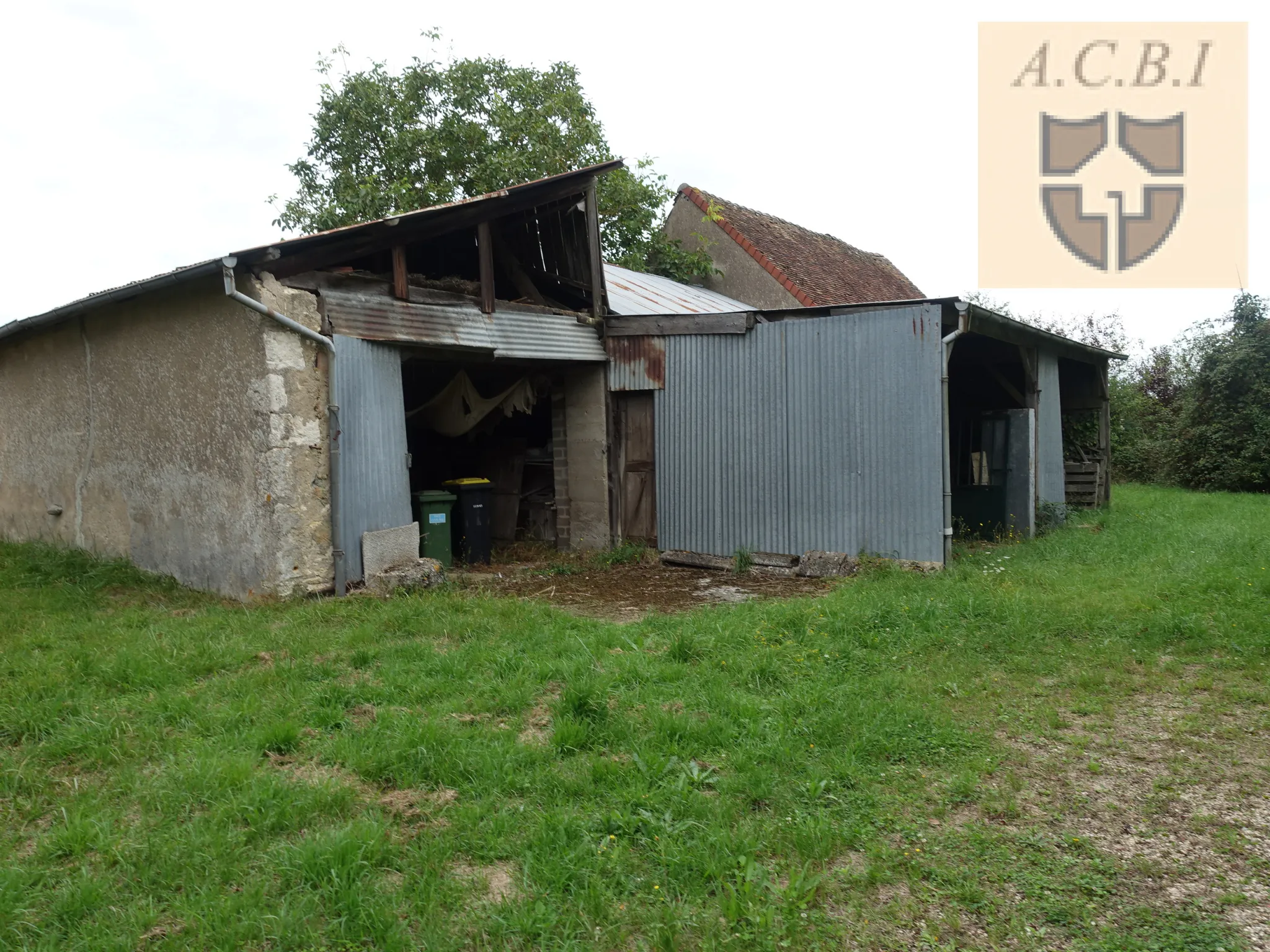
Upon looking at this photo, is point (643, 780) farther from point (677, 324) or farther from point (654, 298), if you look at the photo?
point (654, 298)

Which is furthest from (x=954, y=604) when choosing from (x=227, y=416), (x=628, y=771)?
(x=227, y=416)

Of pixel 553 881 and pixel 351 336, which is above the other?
pixel 351 336

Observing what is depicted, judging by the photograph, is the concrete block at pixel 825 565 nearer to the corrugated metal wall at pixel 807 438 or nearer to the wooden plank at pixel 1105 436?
the corrugated metal wall at pixel 807 438

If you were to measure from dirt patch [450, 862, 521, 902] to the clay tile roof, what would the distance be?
14.5 metres

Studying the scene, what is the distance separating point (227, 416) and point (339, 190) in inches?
587

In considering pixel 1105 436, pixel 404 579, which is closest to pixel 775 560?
pixel 404 579

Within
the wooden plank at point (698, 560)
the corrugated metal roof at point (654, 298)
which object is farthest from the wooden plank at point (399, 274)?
the wooden plank at point (698, 560)

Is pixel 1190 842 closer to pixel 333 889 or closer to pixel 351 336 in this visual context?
pixel 333 889

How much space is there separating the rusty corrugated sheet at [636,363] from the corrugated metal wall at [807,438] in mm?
143

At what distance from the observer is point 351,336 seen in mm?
7555

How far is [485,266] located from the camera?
8898 mm

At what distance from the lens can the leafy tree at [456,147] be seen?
1917 cm

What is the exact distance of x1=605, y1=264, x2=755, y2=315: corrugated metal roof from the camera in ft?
36.0

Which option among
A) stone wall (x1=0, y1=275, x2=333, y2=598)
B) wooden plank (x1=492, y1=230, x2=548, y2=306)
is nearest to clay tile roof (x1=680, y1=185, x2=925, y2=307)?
wooden plank (x1=492, y1=230, x2=548, y2=306)
